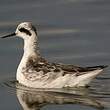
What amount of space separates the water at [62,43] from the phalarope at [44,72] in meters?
0.26

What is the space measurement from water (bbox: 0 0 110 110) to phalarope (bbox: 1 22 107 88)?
0.26 meters

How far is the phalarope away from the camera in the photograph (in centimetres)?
2042

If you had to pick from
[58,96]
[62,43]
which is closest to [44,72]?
[58,96]

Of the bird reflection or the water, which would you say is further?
the water

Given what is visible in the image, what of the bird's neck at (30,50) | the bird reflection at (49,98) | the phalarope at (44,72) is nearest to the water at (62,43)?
the bird reflection at (49,98)

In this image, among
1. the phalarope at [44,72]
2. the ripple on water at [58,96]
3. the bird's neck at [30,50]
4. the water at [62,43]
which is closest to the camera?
the ripple on water at [58,96]

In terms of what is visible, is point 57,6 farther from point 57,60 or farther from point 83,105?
point 83,105

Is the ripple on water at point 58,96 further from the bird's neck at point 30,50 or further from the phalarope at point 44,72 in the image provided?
the bird's neck at point 30,50

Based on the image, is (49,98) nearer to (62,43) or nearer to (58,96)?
(58,96)

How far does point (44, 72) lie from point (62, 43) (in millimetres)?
2602

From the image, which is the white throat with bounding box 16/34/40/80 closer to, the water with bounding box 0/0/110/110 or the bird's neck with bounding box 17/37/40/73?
the bird's neck with bounding box 17/37/40/73

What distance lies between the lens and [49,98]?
20000 millimetres

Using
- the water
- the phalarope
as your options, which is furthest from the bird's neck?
the water

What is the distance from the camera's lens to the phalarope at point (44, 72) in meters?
20.4
